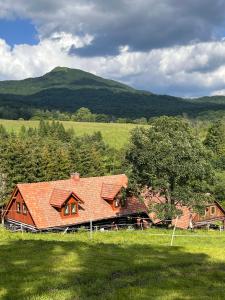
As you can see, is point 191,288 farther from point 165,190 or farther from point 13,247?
point 165,190

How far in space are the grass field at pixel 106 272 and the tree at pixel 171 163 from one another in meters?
17.3

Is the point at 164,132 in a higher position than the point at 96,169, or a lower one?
higher

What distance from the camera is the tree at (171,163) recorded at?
45.8 meters

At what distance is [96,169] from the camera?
113250mm

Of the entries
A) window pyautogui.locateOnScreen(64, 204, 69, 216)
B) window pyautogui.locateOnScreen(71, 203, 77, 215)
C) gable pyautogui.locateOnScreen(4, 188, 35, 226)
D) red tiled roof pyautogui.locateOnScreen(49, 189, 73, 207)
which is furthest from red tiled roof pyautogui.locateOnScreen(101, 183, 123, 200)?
gable pyautogui.locateOnScreen(4, 188, 35, 226)

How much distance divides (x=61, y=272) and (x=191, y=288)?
5.91 m

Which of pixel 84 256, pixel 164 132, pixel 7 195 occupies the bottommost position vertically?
pixel 7 195

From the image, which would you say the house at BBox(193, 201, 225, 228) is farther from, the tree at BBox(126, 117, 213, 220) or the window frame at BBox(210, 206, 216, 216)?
the tree at BBox(126, 117, 213, 220)

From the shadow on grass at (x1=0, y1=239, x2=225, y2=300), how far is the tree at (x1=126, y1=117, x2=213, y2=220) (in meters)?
19.1

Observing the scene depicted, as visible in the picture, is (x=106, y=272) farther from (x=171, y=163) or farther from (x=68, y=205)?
(x=68, y=205)

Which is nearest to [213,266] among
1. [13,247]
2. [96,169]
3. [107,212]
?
[13,247]

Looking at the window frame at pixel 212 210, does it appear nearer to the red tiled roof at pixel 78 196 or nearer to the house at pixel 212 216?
the house at pixel 212 216

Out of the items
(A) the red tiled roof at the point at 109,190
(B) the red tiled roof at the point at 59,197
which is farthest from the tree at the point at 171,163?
(B) the red tiled roof at the point at 59,197

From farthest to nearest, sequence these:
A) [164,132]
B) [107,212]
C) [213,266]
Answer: [107,212] → [164,132] → [213,266]
